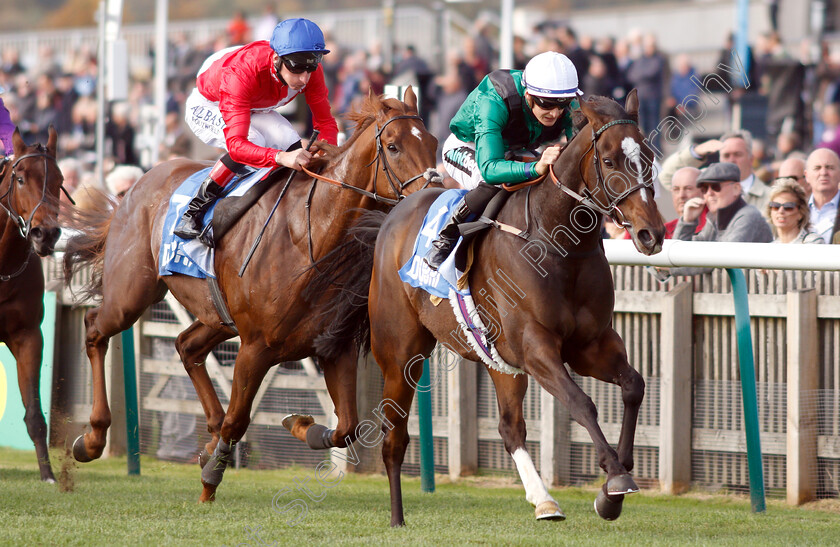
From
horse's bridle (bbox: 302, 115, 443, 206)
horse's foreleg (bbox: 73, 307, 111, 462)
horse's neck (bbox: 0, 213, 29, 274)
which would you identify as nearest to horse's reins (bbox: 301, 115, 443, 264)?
horse's bridle (bbox: 302, 115, 443, 206)

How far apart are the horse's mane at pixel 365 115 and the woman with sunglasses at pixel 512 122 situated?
31 centimetres

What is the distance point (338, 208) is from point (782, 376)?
2.41 meters

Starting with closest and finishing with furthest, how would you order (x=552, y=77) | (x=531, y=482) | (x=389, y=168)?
(x=552, y=77) < (x=531, y=482) < (x=389, y=168)

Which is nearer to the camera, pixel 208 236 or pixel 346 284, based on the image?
pixel 346 284

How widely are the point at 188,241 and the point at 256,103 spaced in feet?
2.58

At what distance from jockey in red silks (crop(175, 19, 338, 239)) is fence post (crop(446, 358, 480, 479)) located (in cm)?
159

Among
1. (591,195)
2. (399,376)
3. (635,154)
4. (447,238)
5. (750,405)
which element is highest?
(635,154)

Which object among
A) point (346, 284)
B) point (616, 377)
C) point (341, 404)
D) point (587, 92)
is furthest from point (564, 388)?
point (587, 92)

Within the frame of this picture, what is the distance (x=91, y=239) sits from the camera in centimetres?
680

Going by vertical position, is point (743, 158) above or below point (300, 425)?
above

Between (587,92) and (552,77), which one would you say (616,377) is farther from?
(587,92)

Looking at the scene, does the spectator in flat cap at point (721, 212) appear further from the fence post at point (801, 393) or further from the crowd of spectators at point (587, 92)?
the fence post at point (801, 393)

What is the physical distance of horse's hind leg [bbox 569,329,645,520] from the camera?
4.10m

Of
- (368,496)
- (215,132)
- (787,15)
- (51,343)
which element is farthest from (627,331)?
(787,15)
